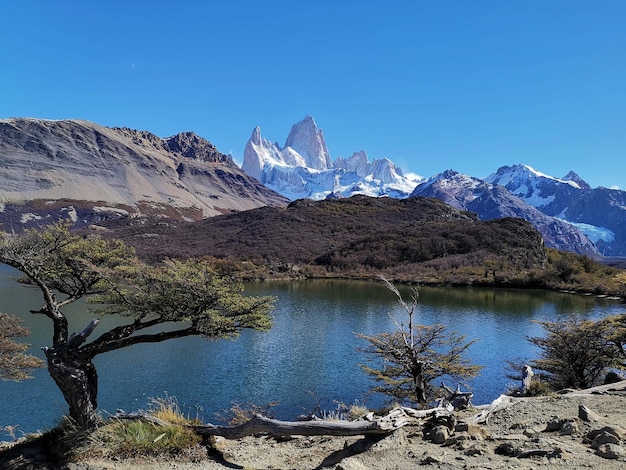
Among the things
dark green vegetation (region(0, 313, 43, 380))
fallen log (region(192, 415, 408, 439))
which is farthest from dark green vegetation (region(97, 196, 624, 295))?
dark green vegetation (region(0, 313, 43, 380))

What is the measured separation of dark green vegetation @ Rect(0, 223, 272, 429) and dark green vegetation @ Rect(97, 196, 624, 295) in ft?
200

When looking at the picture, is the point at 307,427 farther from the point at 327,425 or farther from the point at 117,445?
the point at 117,445

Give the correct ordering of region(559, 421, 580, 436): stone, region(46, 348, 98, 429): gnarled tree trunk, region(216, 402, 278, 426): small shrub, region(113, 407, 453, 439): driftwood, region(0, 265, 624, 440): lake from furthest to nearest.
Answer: region(0, 265, 624, 440): lake
region(216, 402, 278, 426): small shrub
region(46, 348, 98, 429): gnarled tree trunk
region(113, 407, 453, 439): driftwood
region(559, 421, 580, 436): stone

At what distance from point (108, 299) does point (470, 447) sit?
24.7 feet

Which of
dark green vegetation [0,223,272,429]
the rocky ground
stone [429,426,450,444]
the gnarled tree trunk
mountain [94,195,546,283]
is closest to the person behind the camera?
the rocky ground

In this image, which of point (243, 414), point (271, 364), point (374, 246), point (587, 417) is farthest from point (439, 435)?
point (374, 246)

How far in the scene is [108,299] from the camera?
9.35 m

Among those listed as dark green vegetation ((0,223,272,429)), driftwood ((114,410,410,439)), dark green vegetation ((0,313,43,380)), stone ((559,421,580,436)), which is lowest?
dark green vegetation ((0,313,43,380))

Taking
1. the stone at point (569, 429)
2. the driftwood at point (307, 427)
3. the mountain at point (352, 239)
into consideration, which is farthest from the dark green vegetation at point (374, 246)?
the driftwood at point (307, 427)

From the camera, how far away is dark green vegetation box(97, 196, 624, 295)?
251ft

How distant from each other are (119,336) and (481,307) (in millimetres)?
43502

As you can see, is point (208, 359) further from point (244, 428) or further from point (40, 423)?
point (244, 428)

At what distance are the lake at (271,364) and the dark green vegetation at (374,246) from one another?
32.1 metres

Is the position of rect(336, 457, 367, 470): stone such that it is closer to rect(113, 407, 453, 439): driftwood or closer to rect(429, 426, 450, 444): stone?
rect(113, 407, 453, 439): driftwood
